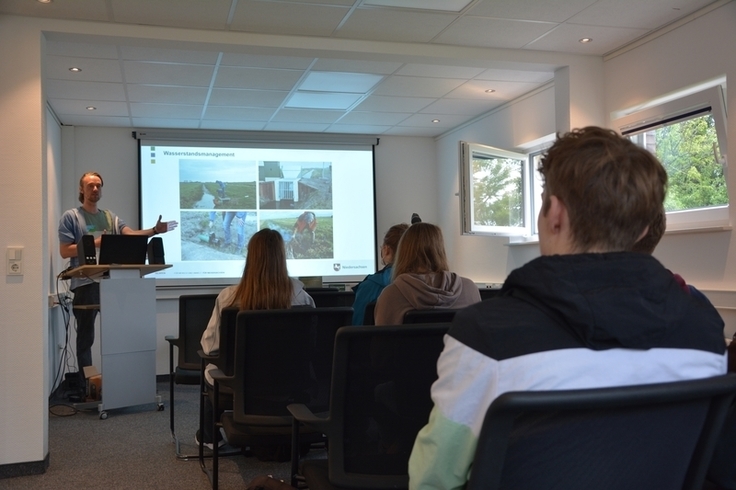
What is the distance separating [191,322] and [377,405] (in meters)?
2.15

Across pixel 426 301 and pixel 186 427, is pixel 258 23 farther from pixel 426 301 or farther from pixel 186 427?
pixel 186 427

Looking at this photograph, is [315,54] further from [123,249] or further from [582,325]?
[582,325]

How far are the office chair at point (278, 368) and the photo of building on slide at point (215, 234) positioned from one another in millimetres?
4626

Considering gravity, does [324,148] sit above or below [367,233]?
above

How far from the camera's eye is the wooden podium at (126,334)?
4.71 meters

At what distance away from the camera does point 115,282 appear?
15.6 ft

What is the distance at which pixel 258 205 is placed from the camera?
282 inches

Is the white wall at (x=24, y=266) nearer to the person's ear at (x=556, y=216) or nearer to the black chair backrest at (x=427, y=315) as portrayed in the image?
the black chair backrest at (x=427, y=315)

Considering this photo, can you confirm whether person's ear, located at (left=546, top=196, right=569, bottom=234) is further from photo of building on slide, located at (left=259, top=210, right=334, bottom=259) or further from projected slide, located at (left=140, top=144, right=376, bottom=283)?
photo of building on slide, located at (left=259, top=210, right=334, bottom=259)

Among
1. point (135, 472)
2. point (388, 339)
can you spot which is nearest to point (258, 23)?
point (135, 472)

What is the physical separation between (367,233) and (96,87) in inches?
130

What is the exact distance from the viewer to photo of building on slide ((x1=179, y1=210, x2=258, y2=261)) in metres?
6.96

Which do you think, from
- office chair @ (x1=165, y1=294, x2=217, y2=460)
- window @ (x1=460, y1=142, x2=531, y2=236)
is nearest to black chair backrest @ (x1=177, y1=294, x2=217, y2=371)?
office chair @ (x1=165, y1=294, x2=217, y2=460)

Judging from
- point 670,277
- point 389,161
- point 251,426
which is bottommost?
point 251,426
